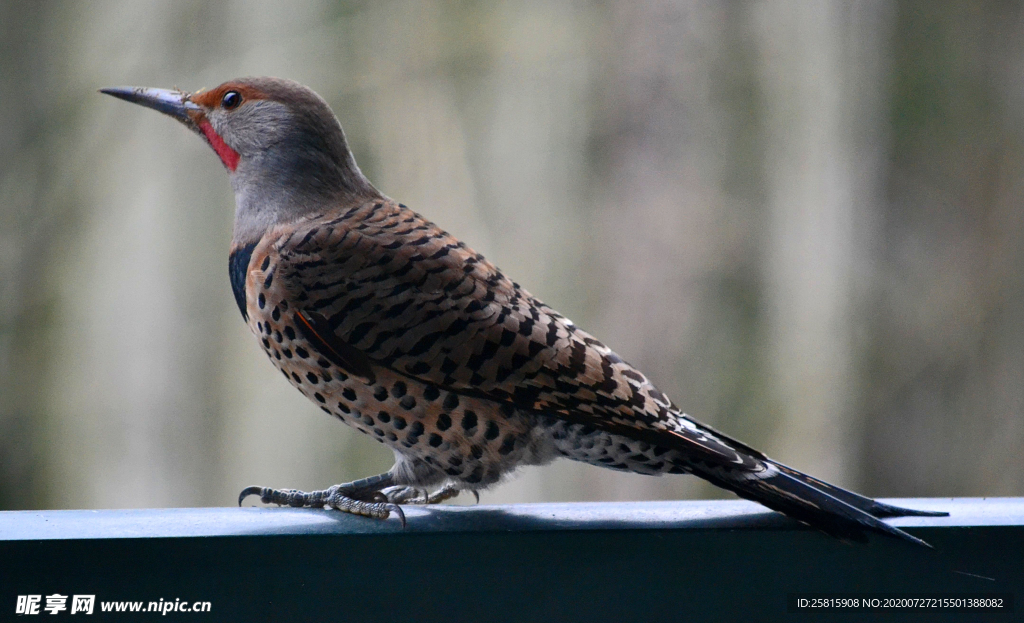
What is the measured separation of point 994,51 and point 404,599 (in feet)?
19.1

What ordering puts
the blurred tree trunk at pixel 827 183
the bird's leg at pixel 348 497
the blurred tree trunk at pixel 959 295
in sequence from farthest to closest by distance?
the blurred tree trunk at pixel 959 295
the blurred tree trunk at pixel 827 183
the bird's leg at pixel 348 497

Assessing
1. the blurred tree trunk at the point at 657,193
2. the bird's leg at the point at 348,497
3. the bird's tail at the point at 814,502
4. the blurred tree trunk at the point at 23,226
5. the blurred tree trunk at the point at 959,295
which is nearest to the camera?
the bird's tail at the point at 814,502

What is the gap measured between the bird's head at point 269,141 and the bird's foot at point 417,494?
619 mm

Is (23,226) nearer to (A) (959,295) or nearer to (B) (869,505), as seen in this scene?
(B) (869,505)

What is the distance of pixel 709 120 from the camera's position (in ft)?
18.8

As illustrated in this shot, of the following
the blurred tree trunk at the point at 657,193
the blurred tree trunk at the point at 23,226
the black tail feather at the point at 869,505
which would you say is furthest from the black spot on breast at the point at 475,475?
the blurred tree trunk at the point at 23,226

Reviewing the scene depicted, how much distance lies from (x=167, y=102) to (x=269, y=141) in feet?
0.80

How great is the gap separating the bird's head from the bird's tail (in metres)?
1.01

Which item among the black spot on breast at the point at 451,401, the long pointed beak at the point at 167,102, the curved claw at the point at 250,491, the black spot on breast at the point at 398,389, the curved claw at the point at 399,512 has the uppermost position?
the long pointed beak at the point at 167,102

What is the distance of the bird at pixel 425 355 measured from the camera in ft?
6.13

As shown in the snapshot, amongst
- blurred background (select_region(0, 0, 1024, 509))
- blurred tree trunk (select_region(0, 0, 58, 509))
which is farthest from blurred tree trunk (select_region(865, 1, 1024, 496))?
blurred tree trunk (select_region(0, 0, 58, 509))

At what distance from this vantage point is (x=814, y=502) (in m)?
1.65

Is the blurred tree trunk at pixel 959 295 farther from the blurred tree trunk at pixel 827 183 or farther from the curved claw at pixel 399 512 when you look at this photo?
the curved claw at pixel 399 512

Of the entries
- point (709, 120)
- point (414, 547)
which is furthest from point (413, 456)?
point (709, 120)
